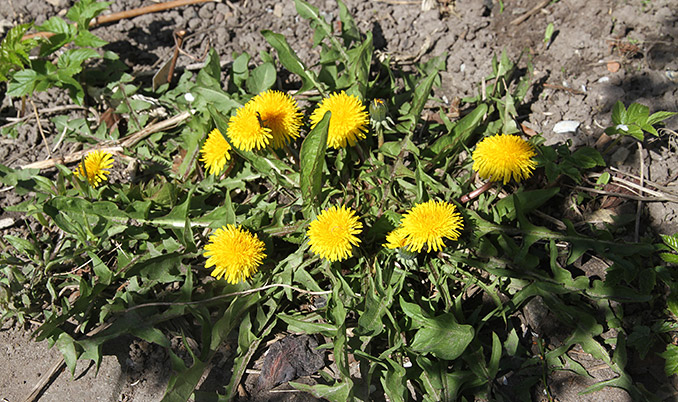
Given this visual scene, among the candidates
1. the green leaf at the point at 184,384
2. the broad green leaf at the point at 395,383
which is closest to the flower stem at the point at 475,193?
the broad green leaf at the point at 395,383

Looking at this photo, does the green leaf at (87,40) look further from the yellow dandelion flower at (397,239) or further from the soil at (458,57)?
the yellow dandelion flower at (397,239)

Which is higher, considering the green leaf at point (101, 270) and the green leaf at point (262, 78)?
the green leaf at point (262, 78)

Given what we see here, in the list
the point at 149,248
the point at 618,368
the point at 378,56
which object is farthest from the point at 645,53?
the point at 149,248

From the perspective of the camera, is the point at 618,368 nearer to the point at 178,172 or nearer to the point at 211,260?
the point at 211,260

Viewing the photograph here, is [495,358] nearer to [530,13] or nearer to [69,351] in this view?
[69,351]

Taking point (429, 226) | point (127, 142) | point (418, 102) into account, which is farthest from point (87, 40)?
point (429, 226)

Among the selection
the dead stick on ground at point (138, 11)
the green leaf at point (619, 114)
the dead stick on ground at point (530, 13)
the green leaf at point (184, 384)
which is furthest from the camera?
the dead stick on ground at point (138, 11)
